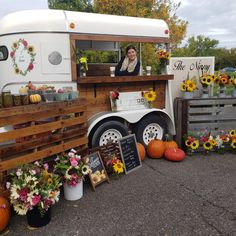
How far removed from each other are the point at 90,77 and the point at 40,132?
Result: 66.0 inches

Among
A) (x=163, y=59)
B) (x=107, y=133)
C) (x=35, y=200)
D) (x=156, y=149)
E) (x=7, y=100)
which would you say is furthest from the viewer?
A: (x=163, y=59)

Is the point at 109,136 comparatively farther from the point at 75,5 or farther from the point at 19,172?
the point at 75,5

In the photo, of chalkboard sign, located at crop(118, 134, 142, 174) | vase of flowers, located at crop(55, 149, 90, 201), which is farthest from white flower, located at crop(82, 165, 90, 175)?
chalkboard sign, located at crop(118, 134, 142, 174)

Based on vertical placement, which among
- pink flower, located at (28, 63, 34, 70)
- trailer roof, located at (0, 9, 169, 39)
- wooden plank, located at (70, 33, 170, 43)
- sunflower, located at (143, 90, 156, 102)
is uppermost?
trailer roof, located at (0, 9, 169, 39)

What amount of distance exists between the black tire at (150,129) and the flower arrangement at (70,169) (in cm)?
207

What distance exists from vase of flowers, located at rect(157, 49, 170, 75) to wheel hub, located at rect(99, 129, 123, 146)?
5.96 feet

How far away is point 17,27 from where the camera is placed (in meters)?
4.31

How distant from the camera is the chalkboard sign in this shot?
4.48 metres

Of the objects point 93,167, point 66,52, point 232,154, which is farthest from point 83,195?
point 232,154

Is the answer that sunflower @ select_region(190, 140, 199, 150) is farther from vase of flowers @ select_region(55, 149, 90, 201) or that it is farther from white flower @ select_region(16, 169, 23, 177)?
white flower @ select_region(16, 169, 23, 177)

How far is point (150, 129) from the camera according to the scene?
18.0 feet

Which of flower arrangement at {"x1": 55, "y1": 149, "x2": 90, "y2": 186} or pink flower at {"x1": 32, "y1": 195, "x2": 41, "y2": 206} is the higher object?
flower arrangement at {"x1": 55, "y1": 149, "x2": 90, "y2": 186}

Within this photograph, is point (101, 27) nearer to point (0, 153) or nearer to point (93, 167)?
point (93, 167)

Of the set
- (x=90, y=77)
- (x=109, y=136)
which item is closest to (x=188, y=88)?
(x=109, y=136)
